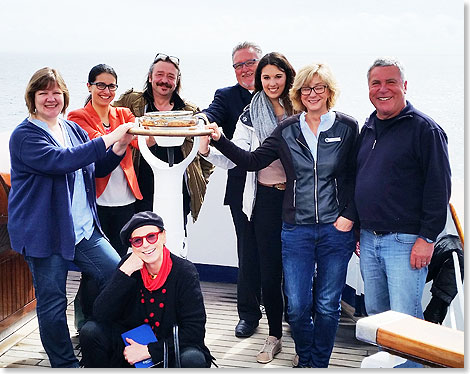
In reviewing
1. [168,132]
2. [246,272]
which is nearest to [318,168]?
[168,132]

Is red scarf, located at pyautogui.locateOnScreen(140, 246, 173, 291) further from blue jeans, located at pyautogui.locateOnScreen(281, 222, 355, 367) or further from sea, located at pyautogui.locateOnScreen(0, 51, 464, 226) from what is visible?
sea, located at pyautogui.locateOnScreen(0, 51, 464, 226)

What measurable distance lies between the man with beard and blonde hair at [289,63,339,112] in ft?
2.08

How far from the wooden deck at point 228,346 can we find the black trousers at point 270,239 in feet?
0.86

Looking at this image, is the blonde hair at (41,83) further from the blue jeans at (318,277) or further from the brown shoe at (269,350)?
the brown shoe at (269,350)

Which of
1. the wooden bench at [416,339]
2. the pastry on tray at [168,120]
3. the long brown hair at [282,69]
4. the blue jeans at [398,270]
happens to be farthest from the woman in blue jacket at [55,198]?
the wooden bench at [416,339]

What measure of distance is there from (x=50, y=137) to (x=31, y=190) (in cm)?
22

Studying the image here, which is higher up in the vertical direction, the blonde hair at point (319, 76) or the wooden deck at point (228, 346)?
the blonde hair at point (319, 76)

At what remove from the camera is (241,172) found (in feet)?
9.65

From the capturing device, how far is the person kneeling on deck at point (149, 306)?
2.16 m

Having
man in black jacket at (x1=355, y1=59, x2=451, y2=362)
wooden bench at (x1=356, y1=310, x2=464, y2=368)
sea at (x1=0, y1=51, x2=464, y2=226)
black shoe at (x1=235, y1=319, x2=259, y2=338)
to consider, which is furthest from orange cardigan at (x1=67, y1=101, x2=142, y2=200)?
wooden bench at (x1=356, y1=310, x2=464, y2=368)

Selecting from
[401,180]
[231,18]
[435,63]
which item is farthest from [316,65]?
[435,63]

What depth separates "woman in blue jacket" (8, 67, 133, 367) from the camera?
7.54 feet

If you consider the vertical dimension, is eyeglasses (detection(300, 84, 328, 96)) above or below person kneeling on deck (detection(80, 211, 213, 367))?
above

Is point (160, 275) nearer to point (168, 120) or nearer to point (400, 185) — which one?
point (168, 120)
